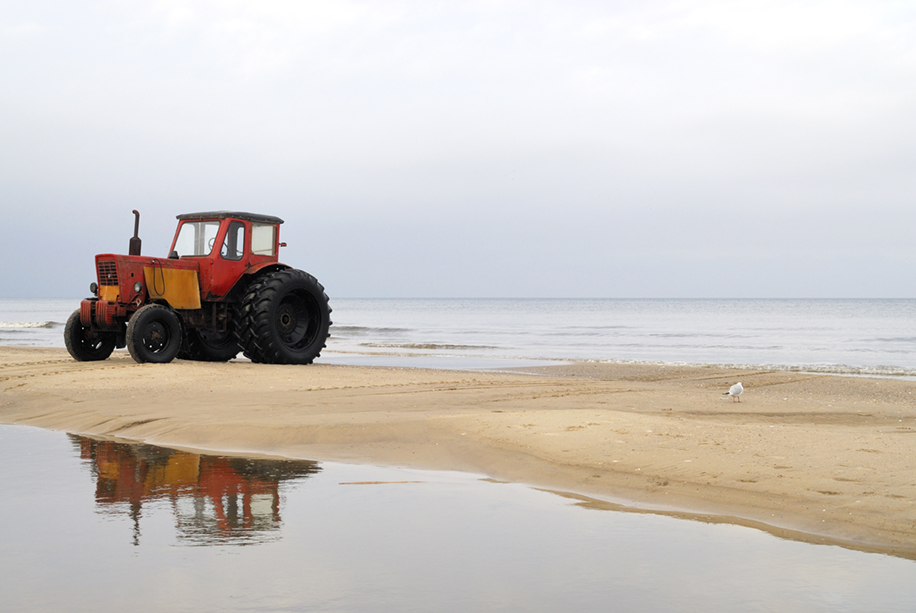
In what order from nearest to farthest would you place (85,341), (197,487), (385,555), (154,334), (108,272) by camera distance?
(385,555), (197,487), (154,334), (108,272), (85,341)

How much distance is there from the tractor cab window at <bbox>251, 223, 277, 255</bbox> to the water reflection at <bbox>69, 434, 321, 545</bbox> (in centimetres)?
743

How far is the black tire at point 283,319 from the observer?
1341 cm

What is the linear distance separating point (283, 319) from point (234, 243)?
1.56 metres

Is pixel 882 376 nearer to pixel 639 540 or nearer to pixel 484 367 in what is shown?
pixel 484 367

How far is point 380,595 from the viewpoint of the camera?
3211 mm

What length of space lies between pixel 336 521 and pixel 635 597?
1720mm

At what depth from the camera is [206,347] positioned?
47.1ft

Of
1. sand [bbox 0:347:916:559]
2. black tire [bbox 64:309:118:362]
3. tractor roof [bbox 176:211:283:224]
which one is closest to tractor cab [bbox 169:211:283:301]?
tractor roof [bbox 176:211:283:224]

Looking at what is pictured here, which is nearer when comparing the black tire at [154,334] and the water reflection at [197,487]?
the water reflection at [197,487]

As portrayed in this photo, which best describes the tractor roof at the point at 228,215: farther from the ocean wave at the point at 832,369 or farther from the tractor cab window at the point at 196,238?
the ocean wave at the point at 832,369

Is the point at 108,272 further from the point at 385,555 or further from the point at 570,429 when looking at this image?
the point at 385,555

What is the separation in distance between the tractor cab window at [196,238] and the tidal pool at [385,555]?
343 inches

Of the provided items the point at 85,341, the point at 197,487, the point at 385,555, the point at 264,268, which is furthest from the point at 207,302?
the point at 385,555

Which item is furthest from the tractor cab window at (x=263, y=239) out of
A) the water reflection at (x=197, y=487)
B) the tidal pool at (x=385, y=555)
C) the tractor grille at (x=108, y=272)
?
the tidal pool at (x=385, y=555)
